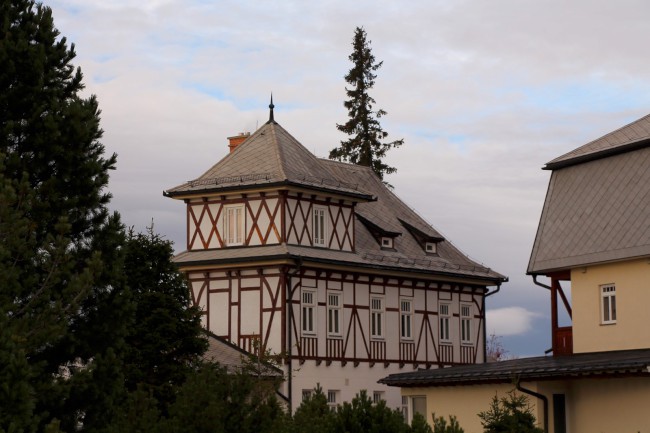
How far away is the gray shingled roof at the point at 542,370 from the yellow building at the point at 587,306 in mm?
39

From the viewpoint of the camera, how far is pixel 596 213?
37.6 meters

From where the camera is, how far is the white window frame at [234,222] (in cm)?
4847

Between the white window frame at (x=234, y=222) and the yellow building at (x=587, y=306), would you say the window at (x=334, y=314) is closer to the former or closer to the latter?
the white window frame at (x=234, y=222)

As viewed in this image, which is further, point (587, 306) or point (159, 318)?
point (587, 306)

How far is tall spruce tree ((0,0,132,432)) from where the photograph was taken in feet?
69.3

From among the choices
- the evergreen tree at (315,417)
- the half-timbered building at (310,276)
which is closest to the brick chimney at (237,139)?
the half-timbered building at (310,276)

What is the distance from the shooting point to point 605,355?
1359 inches

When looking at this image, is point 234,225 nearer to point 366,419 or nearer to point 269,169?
point 269,169

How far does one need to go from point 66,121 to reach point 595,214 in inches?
735

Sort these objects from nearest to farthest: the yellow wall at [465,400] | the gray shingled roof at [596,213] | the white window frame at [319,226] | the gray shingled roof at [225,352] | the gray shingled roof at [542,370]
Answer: the gray shingled roof at [542,370] → the yellow wall at [465,400] → the gray shingled roof at [596,213] → the gray shingled roof at [225,352] → the white window frame at [319,226]

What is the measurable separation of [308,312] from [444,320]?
8251 mm

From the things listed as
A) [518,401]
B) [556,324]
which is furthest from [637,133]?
[518,401]

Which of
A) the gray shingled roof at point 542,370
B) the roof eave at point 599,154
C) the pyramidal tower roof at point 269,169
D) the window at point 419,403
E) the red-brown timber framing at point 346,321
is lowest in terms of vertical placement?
the window at point 419,403

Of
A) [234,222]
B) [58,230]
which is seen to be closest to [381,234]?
[234,222]
